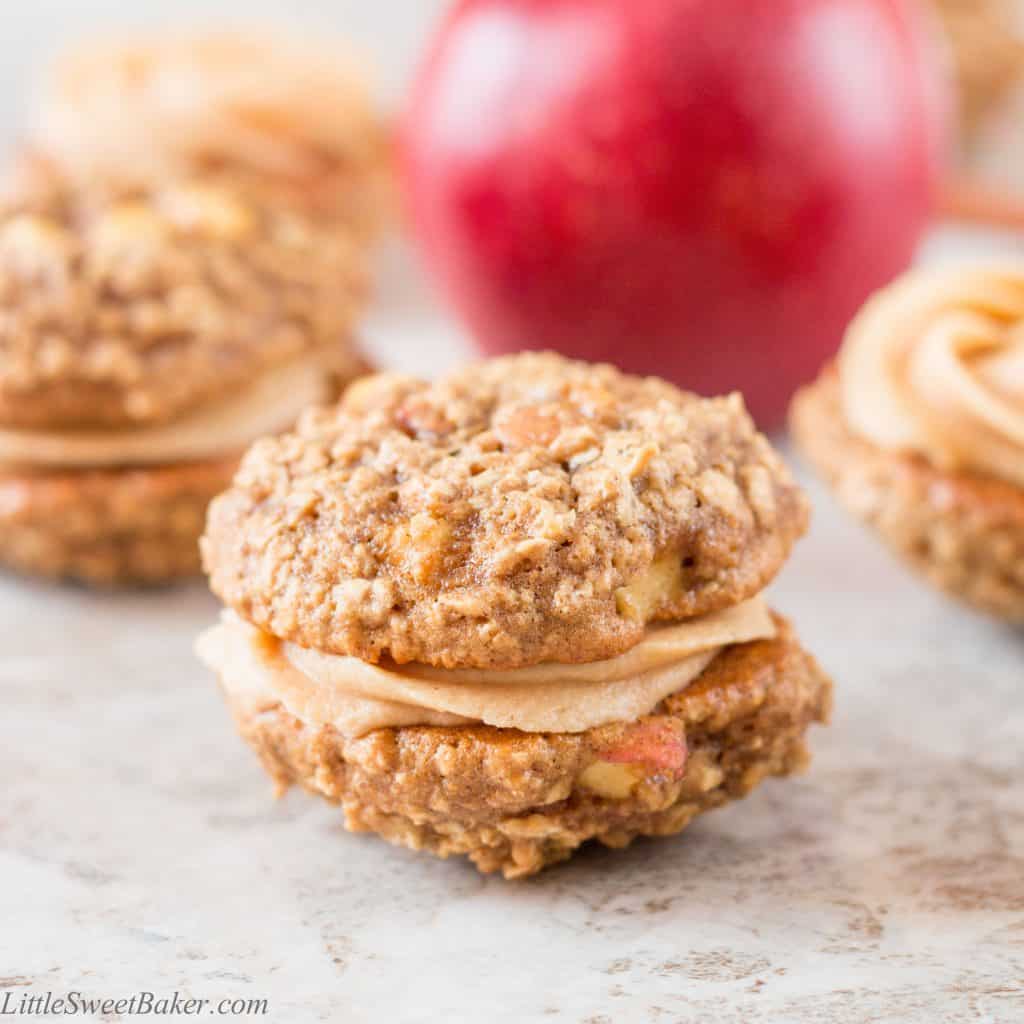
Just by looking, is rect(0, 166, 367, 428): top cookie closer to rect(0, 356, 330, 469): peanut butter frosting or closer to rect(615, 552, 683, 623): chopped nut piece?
rect(0, 356, 330, 469): peanut butter frosting

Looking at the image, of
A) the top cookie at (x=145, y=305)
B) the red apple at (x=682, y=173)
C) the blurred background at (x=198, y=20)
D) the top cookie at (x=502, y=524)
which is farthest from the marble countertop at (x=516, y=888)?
the blurred background at (x=198, y=20)

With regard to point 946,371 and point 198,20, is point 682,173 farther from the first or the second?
point 198,20

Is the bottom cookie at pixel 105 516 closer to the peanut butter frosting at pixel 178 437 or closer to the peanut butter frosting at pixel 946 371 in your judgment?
the peanut butter frosting at pixel 178 437

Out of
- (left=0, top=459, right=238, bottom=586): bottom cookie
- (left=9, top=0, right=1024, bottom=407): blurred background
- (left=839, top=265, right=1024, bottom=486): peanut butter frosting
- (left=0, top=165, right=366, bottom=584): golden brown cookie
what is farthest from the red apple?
(left=0, top=459, right=238, bottom=586): bottom cookie

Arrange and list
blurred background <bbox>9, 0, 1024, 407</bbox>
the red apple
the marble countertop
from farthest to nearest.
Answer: blurred background <bbox>9, 0, 1024, 407</bbox>
the red apple
the marble countertop

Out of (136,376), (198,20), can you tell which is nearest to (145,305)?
(136,376)

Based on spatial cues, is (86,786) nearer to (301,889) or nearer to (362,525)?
(301,889)

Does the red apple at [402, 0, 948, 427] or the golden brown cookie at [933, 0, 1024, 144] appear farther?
the golden brown cookie at [933, 0, 1024, 144]
